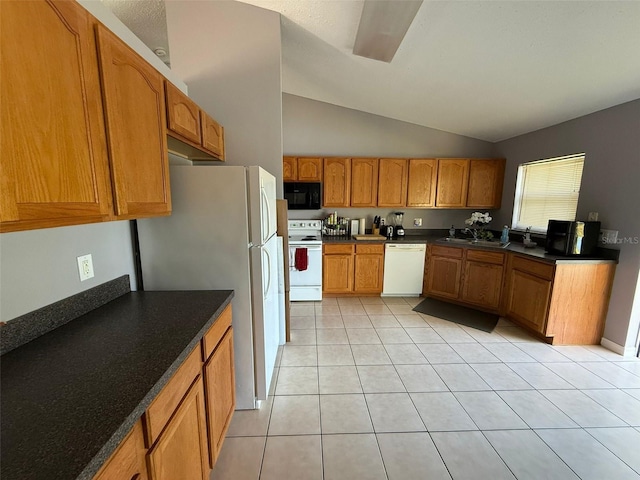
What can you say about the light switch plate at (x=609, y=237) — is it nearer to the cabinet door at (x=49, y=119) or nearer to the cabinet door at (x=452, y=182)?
the cabinet door at (x=452, y=182)

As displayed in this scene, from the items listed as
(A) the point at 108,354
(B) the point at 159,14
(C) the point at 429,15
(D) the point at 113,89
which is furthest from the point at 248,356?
(B) the point at 159,14

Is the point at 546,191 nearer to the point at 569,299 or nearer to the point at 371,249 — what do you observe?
the point at 569,299

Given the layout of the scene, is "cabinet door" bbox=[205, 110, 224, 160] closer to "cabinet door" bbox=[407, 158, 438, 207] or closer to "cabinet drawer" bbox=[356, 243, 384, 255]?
"cabinet drawer" bbox=[356, 243, 384, 255]

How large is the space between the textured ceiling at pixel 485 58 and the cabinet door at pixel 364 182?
85 centimetres

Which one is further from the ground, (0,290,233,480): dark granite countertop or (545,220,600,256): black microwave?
(545,220,600,256): black microwave

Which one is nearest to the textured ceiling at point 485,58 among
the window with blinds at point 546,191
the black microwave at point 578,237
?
the window with blinds at point 546,191

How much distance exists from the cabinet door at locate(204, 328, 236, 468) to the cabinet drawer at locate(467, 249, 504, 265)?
10.4 ft

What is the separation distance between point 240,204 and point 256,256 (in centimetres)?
35

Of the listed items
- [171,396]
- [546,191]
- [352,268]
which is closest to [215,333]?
[171,396]

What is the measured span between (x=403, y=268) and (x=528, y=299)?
4.80 feet

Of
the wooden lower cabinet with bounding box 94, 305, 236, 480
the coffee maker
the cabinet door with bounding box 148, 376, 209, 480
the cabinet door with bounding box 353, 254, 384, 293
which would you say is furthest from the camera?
the coffee maker

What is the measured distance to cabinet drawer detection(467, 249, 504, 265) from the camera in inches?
130

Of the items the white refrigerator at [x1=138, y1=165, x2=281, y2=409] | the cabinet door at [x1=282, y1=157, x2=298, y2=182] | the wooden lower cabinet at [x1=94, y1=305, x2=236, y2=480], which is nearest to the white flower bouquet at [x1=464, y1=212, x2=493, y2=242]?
the cabinet door at [x1=282, y1=157, x2=298, y2=182]

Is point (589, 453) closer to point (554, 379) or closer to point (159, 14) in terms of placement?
point (554, 379)
